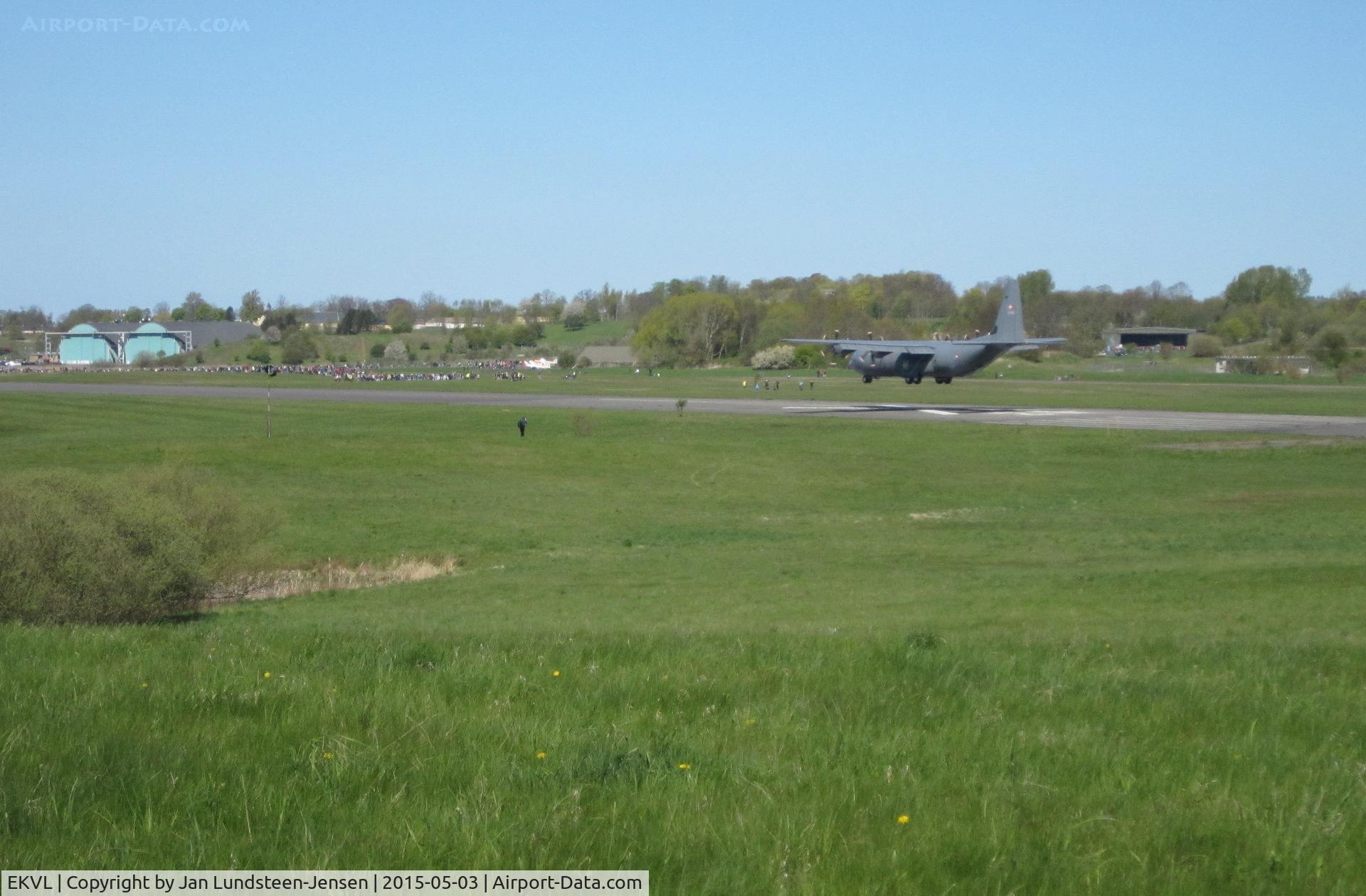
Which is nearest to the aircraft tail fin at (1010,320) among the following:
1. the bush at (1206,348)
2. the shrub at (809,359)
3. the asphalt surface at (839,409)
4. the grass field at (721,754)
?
the asphalt surface at (839,409)

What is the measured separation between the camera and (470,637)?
10398 mm

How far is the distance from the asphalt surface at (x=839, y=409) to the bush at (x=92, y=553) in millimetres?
50604

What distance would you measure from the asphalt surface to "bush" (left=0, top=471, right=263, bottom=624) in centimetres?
5060

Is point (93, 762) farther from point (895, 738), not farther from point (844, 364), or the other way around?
point (844, 364)

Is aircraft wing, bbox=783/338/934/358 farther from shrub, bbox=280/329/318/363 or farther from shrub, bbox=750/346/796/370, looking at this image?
shrub, bbox=280/329/318/363

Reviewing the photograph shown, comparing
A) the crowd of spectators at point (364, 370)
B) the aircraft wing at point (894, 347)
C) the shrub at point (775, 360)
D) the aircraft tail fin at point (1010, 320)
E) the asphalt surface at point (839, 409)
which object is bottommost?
the asphalt surface at point (839, 409)

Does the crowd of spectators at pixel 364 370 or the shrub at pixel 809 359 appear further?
the shrub at pixel 809 359

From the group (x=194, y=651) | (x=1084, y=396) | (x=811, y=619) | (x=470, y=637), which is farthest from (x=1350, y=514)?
(x=1084, y=396)

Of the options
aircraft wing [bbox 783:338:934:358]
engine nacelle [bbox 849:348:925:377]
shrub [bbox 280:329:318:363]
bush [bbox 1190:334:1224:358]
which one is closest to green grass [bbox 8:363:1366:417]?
engine nacelle [bbox 849:348:925:377]

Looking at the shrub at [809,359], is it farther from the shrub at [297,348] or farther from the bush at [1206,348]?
the shrub at [297,348]

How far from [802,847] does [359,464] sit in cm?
4674

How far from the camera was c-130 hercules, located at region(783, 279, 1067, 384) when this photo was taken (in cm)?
8300

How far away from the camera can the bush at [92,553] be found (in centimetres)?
1762

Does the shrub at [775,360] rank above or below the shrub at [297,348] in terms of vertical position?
below
